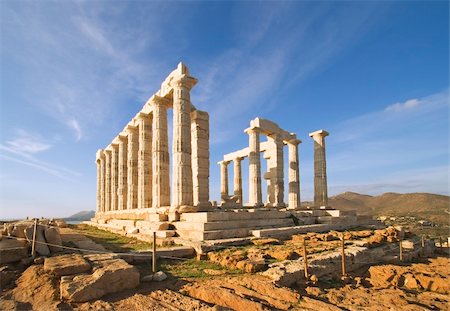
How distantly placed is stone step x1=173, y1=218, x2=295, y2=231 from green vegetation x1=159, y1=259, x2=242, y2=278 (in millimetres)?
2869

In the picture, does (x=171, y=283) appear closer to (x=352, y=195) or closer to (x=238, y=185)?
(x=238, y=185)

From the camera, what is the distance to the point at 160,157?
18.6 m

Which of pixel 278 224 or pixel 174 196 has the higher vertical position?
pixel 174 196

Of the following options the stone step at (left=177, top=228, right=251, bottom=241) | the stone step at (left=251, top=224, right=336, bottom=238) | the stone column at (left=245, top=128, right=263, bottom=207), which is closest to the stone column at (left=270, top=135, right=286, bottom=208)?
the stone column at (left=245, top=128, right=263, bottom=207)

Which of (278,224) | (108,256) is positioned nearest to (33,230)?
(108,256)

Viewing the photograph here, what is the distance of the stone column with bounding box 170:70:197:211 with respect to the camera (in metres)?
15.8

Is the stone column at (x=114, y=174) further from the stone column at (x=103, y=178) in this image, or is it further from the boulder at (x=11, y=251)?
the boulder at (x=11, y=251)

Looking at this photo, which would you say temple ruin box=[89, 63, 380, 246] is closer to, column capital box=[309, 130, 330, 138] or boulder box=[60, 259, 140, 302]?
column capital box=[309, 130, 330, 138]

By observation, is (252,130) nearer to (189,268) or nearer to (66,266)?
(189,268)

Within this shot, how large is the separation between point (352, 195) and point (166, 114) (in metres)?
110

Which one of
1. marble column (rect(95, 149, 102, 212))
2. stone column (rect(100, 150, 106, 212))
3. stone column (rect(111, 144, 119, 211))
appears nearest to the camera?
stone column (rect(111, 144, 119, 211))

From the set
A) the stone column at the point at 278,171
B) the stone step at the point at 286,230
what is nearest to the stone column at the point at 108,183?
the stone column at the point at 278,171

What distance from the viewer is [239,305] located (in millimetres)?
5480

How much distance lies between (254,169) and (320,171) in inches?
265
